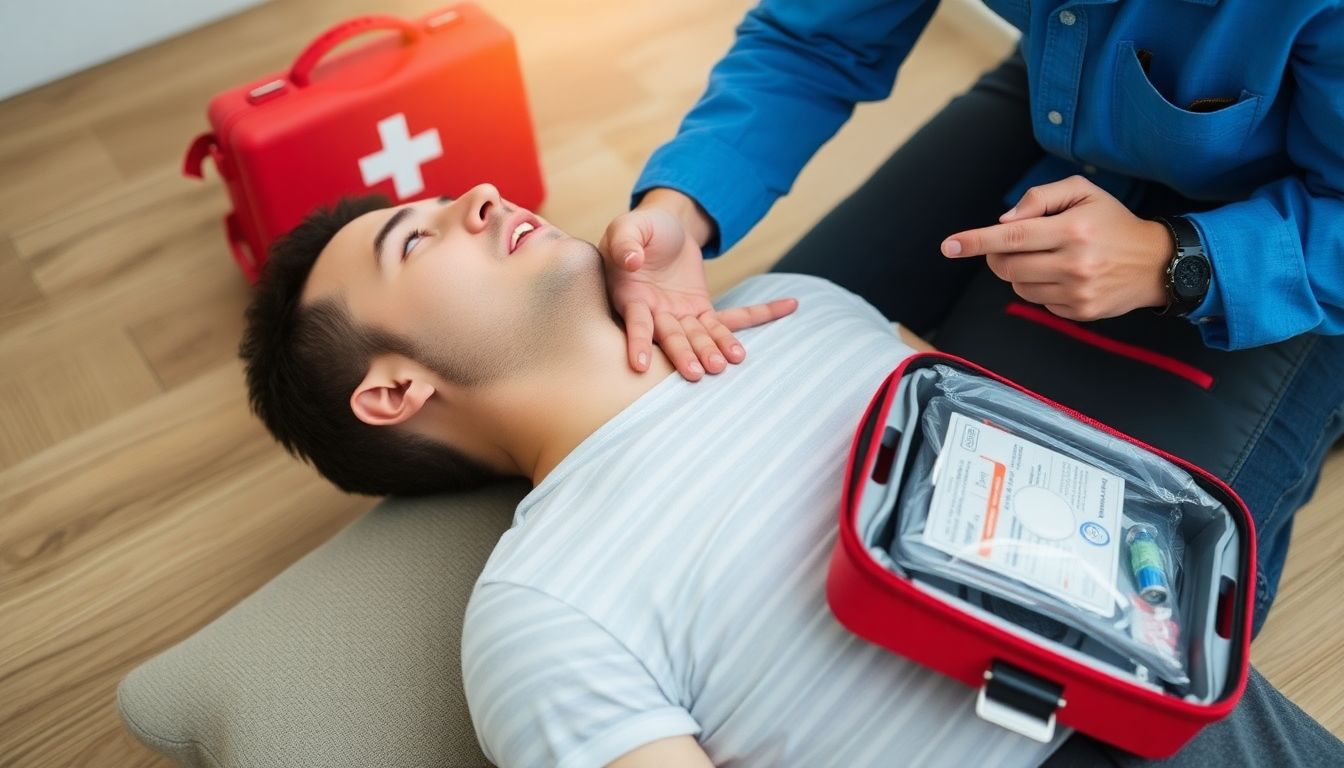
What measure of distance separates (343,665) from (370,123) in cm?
84

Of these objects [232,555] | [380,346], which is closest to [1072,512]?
[380,346]

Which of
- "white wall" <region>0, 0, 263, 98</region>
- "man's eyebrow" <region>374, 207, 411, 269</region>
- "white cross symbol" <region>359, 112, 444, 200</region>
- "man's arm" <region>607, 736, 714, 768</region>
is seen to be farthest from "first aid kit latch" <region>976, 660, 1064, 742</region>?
"white wall" <region>0, 0, 263, 98</region>

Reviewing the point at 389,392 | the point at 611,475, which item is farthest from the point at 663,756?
the point at 389,392

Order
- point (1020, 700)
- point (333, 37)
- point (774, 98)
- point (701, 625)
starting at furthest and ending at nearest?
point (333, 37) < point (774, 98) < point (701, 625) < point (1020, 700)

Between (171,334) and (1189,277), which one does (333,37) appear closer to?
(171,334)

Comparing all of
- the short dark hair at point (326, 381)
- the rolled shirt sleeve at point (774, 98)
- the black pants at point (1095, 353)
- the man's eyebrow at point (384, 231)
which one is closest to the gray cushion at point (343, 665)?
the short dark hair at point (326, 381)

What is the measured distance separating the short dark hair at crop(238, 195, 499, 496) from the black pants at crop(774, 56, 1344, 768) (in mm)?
509

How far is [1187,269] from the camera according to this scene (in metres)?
0.97

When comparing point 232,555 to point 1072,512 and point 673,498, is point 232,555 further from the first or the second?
point 1072,512

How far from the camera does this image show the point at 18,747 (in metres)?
1.28

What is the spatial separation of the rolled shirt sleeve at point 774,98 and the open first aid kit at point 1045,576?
41 centimetres

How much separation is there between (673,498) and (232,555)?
77 cm

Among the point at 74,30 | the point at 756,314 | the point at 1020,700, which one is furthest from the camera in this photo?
the point at 74,30

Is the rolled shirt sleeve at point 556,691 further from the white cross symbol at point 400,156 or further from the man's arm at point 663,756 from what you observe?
the white cross symbol at point 400,156
